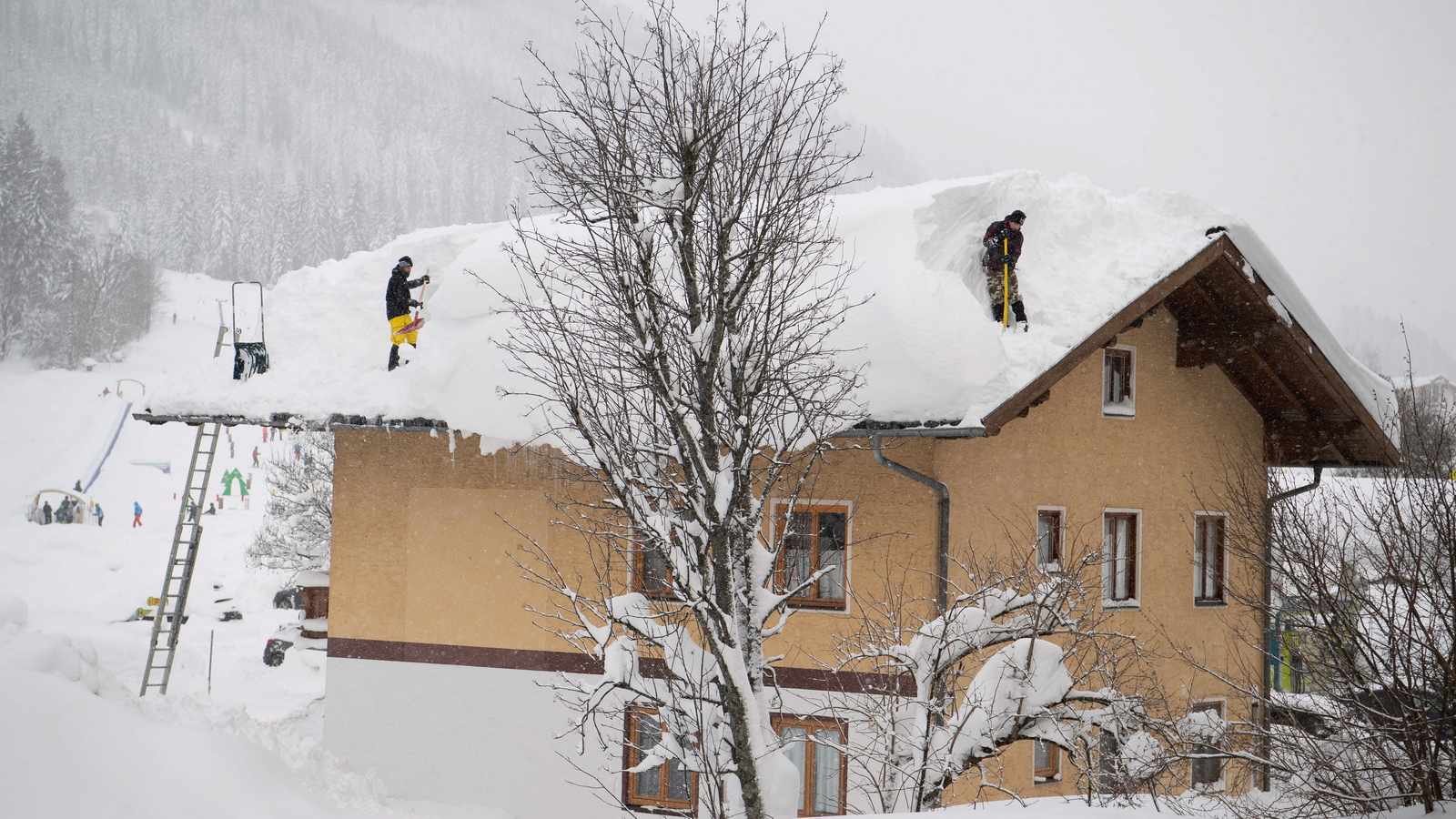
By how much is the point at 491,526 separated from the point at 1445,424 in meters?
9.70

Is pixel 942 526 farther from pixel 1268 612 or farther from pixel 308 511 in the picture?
pixel 308 511

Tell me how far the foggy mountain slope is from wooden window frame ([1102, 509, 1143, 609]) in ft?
340

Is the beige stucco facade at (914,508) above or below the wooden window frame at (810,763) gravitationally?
above

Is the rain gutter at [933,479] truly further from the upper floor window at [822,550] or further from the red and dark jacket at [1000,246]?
the red and dark jacket at [1000,246]

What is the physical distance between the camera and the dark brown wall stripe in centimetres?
1101

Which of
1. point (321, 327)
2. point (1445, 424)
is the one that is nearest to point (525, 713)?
point (321, 327)

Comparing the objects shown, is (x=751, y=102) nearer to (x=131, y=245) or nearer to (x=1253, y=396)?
(x=1253, y=396)

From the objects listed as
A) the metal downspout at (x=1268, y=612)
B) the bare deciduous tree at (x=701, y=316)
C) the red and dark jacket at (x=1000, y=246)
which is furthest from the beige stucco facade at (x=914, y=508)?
the bare deciduous tree at (x=701, y=316)

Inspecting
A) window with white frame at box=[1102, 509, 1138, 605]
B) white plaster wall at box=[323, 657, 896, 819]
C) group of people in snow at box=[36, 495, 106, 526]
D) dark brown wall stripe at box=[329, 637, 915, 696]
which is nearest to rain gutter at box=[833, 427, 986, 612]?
dark brown wall stripe at box=[329, 637, 915, 696]

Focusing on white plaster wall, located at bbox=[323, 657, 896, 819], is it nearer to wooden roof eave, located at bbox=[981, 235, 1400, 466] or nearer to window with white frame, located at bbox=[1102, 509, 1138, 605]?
wooden roof eave, located at bbox=[981, 235, 1400, 466]

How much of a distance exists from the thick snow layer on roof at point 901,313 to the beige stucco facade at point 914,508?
0.84 meters

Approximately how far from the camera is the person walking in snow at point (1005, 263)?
1082cm

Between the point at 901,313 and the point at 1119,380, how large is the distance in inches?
144

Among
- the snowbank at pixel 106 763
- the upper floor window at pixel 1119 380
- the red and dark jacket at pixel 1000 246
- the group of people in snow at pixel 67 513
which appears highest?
the red and dark jacket at pixel 1000 246
